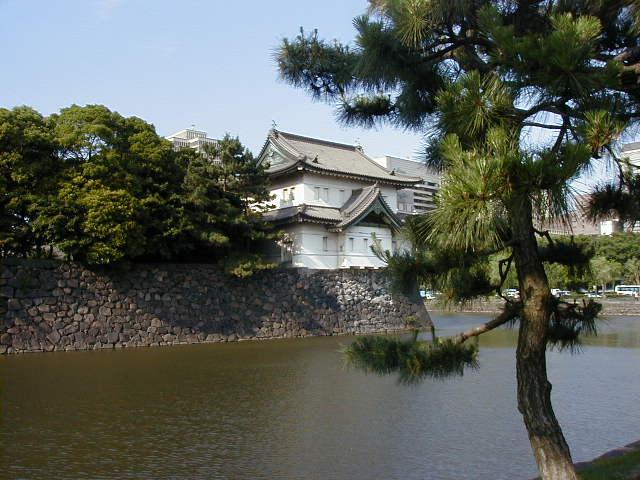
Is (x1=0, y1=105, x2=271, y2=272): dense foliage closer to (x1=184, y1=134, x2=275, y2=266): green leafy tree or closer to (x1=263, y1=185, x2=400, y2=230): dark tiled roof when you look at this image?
(x1=184, y1=134, x2=275, y2=266): green leafy tree

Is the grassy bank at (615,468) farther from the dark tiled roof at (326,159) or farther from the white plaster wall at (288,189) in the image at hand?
the white plaster wall at (288,189)

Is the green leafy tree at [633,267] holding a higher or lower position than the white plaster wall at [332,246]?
lower

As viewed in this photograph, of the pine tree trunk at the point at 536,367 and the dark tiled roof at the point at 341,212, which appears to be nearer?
the pine tree trunk at the point at 536,367

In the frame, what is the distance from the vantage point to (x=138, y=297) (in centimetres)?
1622

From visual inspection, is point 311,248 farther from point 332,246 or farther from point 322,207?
point 322,207

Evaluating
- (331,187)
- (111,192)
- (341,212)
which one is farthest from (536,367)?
(331,187)

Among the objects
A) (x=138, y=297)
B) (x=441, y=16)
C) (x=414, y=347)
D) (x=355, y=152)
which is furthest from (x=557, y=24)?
(x=355, y=152)

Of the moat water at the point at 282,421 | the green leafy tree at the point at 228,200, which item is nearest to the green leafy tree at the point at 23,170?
the green leafy tree at the point at 228,200

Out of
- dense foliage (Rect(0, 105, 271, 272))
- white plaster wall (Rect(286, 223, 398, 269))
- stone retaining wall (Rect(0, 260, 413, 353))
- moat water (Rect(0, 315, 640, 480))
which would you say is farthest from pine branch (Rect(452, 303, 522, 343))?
white plaster wall (Rect(286, 223, 398, 269))

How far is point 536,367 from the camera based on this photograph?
2916 mm

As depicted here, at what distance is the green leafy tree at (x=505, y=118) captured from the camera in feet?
7.77

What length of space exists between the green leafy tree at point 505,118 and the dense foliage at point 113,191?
11991 mm

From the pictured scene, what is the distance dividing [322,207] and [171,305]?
23.9 feet

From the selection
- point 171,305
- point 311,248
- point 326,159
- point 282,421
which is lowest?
point 282,421
